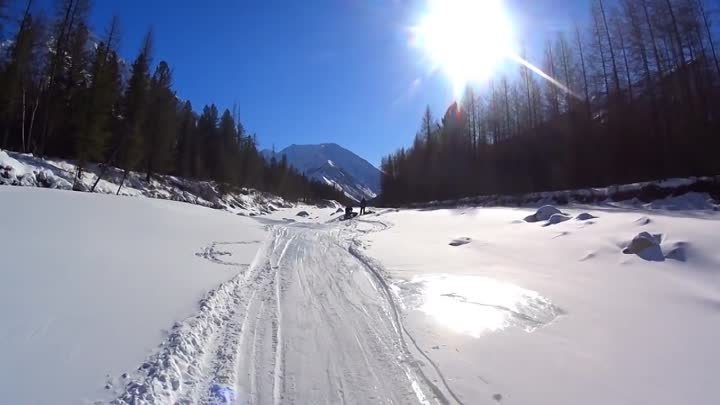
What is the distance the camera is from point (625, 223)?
345 inches

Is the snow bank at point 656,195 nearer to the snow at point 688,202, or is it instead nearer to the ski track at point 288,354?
the snow at point 688,202

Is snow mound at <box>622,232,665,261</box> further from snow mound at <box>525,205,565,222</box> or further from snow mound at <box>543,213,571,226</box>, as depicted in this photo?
snow mound at <box>525,205,565,222</box>

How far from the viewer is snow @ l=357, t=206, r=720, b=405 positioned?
9.72ft

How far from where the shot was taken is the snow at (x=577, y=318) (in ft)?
9.72

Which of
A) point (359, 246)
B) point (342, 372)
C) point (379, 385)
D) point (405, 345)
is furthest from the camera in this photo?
point (359, 246)

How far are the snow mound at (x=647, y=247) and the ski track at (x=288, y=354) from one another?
505 cm

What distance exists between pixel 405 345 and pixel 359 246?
7510 millimetres

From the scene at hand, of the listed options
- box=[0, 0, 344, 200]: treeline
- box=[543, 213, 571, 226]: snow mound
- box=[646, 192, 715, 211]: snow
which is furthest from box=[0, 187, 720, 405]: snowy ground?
box=[0, 0, 344, 200]: treeline

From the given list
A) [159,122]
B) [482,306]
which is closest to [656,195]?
[482,306]

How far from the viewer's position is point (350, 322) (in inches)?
178

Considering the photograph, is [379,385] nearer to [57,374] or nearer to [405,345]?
[405,345]

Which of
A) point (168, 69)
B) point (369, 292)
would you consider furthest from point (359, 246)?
point (168, 69)

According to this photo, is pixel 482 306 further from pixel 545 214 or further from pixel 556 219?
pixel 545 214

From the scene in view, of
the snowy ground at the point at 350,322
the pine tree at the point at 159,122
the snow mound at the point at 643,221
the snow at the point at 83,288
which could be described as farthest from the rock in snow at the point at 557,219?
the pine tree at the point at 159,122
